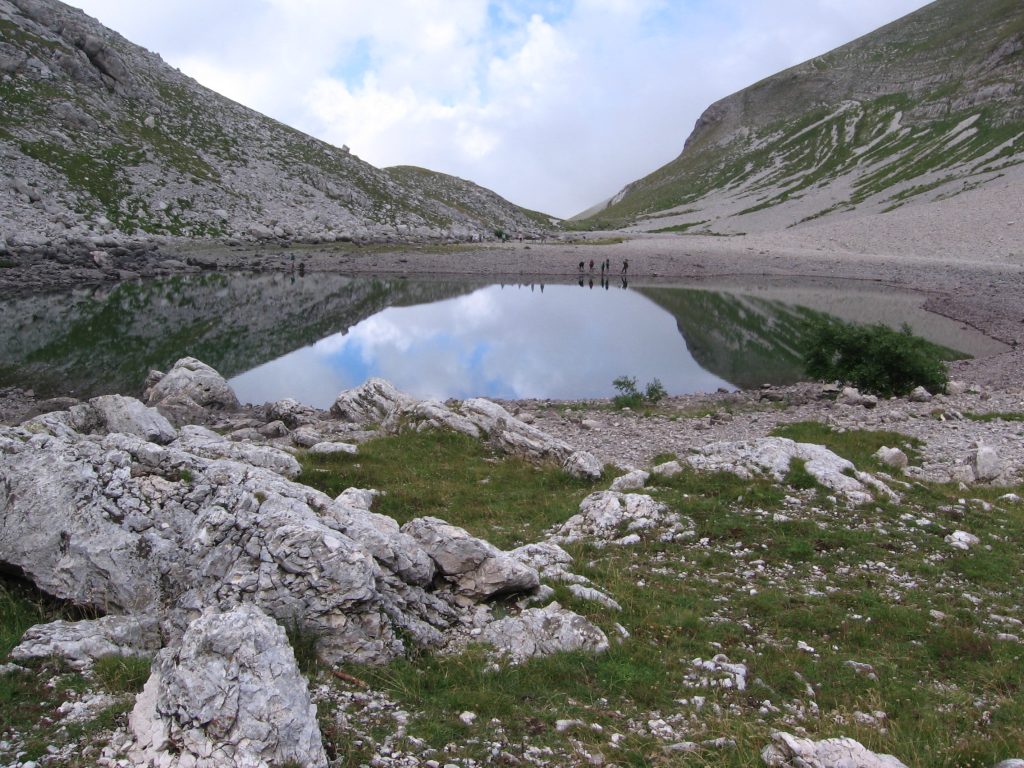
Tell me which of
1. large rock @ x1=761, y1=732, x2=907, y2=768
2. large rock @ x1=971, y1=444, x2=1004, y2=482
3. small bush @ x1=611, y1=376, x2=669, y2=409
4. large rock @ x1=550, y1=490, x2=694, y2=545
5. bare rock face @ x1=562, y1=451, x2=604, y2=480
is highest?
large rock @ x1=761, y1=732, x2=907, y2=768

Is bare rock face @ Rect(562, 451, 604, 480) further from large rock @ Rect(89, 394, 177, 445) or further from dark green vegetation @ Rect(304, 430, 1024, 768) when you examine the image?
large rock @ Rect(89, 394, 177, 445)

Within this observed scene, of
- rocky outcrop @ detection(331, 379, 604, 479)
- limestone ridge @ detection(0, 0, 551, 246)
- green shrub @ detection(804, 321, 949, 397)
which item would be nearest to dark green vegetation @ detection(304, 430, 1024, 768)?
rocky outcrop @ detection(331, 379, 604, 479)

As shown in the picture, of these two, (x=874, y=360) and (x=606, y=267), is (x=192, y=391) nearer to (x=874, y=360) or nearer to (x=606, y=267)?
(x=874, y=360)

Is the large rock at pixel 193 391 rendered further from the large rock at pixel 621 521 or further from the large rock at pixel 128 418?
the large rock at pixel 621 521

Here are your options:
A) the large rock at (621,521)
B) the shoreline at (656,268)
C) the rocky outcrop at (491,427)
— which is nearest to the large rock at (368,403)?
the rocky outcrop at (491,427)

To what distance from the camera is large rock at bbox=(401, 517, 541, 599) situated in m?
10.1

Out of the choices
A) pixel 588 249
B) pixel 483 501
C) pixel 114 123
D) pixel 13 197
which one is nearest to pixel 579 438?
pixel 483 501

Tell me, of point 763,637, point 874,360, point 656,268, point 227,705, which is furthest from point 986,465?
point 656,268

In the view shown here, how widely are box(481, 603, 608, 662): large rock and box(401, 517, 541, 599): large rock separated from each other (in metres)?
0.66

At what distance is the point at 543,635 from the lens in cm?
912

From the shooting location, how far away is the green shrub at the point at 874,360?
30.3m

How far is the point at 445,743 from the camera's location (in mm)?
6844

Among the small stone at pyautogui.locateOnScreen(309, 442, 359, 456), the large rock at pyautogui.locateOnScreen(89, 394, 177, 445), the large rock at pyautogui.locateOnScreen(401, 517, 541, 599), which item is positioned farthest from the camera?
the large rock at pyautogui.locateOnScreen(89, 394, 177, 445)

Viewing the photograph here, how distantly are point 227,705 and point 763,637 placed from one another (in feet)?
23.4
